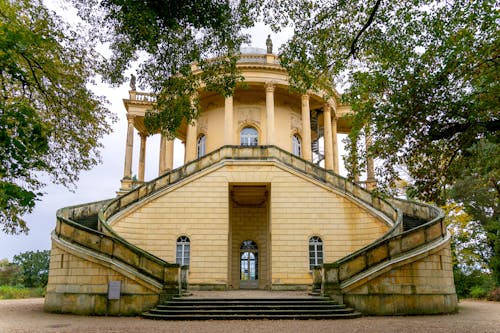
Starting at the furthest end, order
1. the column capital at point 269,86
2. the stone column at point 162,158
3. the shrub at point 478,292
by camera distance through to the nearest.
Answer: the stone column at point 162,158 → the column capital at point 269,86 → the shrub at point 478,292

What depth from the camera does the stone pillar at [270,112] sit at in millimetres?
23870

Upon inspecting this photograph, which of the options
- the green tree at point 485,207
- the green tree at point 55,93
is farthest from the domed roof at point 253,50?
the green tree at point 55,93

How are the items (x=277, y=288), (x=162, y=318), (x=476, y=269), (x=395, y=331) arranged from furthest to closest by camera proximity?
(x=476, y=269)
(x=277, y=288)
(x=162, y=318)
(x=395, y=331)

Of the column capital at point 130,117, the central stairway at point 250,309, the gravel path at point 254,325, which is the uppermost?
the column capital at point 130,117

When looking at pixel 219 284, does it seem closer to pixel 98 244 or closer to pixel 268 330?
pixel 98 244

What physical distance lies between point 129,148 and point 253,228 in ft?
35.7

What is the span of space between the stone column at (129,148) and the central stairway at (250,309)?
15.9m

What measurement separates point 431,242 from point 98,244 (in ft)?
33.4

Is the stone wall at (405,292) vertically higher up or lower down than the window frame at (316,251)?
lower down

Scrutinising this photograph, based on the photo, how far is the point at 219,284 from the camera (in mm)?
17609

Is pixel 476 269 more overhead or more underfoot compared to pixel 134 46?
more underfoot

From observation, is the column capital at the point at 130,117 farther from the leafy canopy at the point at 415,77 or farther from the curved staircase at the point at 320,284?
the leafy canopy at the point at 415,77

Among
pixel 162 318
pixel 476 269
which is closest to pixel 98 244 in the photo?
pixel 162 318

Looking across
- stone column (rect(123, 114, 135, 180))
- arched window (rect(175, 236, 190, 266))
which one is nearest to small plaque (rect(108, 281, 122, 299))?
arched window (rect(175, 236, 190, 266))
